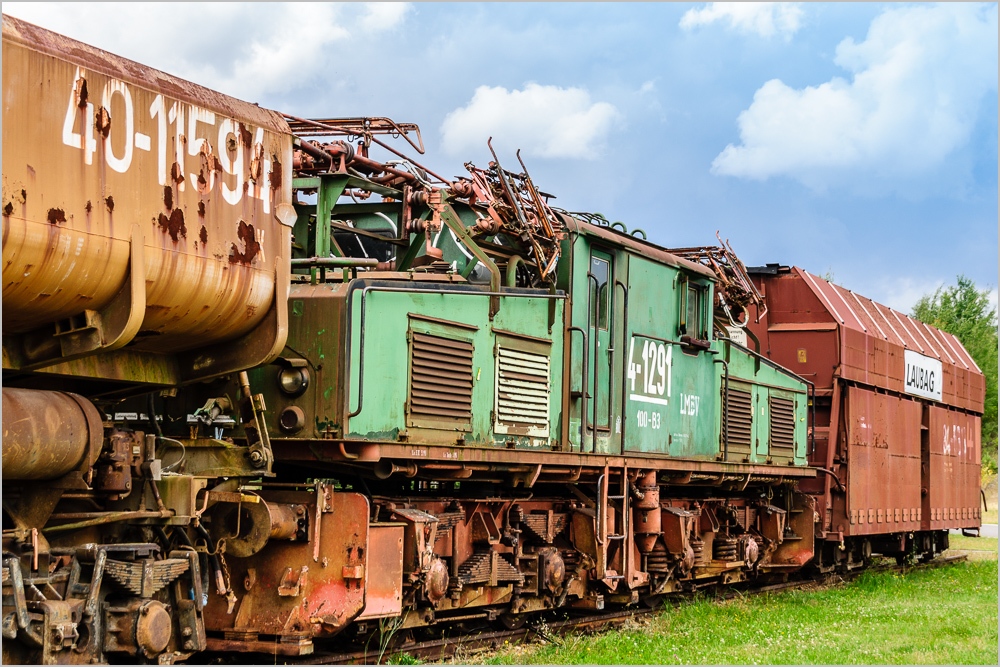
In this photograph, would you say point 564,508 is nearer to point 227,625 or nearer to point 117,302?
point 227,625

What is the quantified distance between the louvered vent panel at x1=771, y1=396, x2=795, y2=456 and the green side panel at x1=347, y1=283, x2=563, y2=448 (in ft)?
17.7

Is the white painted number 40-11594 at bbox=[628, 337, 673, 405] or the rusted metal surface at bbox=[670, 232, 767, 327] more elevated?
the rusted metal surface at bbox=[670, 232, 767, 327]

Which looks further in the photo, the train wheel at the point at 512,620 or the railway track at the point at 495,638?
the train wheel at the point at 512,620

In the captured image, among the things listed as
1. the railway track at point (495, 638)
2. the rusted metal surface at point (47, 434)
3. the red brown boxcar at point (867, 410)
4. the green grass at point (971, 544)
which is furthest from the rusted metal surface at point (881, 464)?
the rusted metal surface at point (47, 434)

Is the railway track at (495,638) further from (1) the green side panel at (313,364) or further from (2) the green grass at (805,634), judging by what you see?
(1) the green side panel at (313,364)

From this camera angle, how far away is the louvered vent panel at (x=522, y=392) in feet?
32.1

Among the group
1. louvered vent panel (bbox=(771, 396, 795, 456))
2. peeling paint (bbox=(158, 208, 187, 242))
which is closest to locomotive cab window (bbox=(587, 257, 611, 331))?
louvered vent panel (bbox=(771, 396, 795, 456))

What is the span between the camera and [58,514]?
22.5 ft

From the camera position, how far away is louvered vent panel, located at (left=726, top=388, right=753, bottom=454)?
1373 cm

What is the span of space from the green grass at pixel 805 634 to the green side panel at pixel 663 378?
1772 millimetres

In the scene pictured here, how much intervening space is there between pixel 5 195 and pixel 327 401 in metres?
2.97

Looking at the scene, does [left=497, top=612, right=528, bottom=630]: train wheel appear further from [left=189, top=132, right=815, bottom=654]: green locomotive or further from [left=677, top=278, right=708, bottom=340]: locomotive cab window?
[left=677, top=278, right=708, bottom=340]: locomotive cab window

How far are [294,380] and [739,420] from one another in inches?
280

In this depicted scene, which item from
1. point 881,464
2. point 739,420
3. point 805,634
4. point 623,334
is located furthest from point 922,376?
point 623,334
